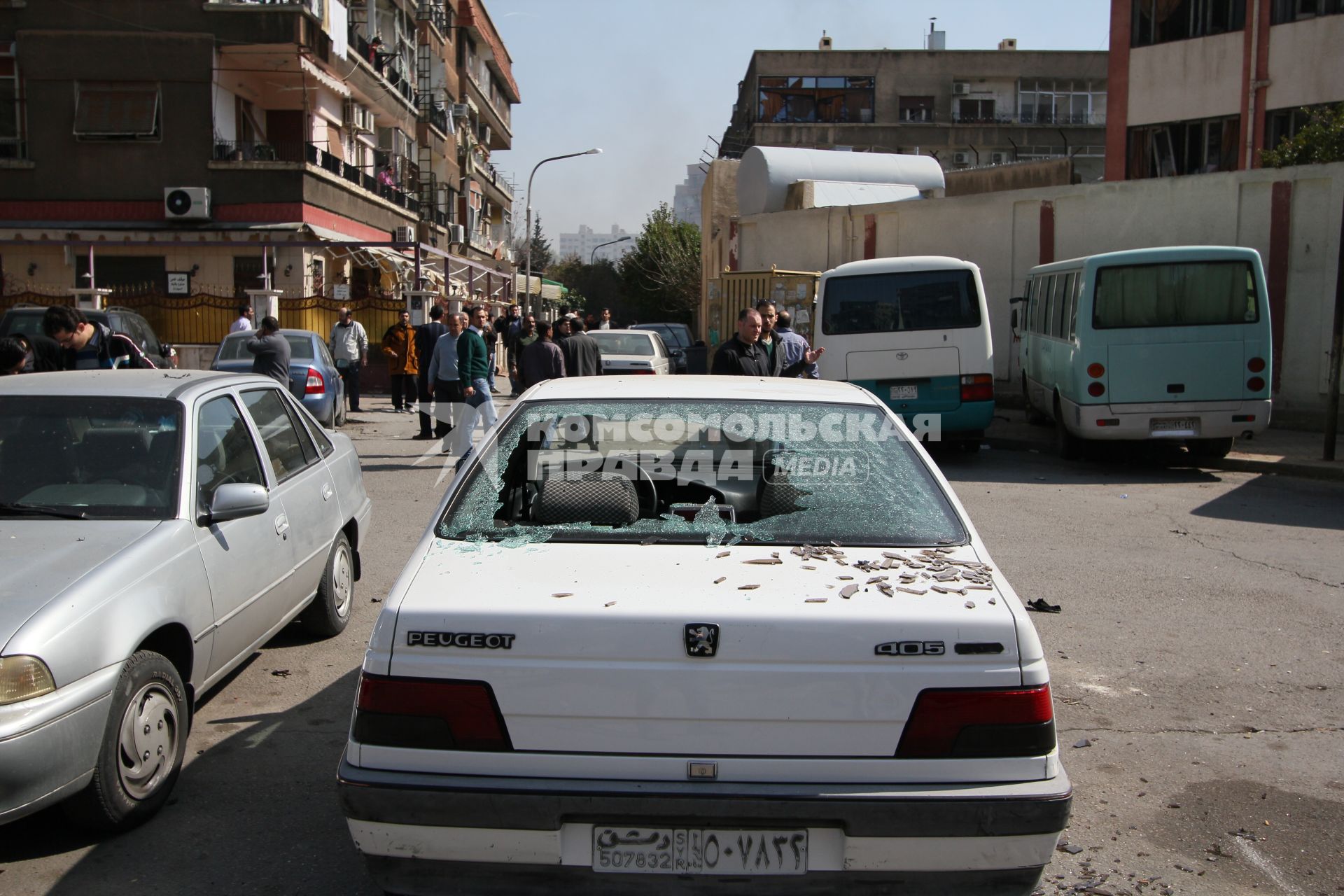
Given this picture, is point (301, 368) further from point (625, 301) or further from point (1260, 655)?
point (625, 301)

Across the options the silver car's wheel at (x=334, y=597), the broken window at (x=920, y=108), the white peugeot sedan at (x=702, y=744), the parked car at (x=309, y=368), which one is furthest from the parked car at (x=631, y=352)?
the broken window at (x=920, y=108)

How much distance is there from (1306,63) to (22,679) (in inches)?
1024

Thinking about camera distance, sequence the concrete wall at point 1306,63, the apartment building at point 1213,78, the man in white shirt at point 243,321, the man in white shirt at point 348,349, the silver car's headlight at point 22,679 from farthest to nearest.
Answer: the apartment building at point 1213,78 → the concrete wall at point 1306,63 → the man in white shirt at point 243,321 → the man in white shirt at point 348,349 → the silver car's headlight at point 22,679

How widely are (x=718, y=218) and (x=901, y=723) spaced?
28063mm

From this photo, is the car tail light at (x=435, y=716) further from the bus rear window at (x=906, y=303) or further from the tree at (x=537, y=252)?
the tree at (x=537, y=252)

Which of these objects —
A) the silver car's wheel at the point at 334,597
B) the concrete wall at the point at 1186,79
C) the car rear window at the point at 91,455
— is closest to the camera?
the car rear window at the point at 91,455

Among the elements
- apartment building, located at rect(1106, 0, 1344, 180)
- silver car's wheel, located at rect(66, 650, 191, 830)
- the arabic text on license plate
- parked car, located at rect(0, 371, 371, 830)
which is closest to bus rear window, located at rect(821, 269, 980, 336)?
parked car, located at rect(0, 371, 371, 830)

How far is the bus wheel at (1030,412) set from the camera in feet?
55.5

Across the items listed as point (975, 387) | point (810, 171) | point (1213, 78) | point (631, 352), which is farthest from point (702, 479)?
point (1213, 78)

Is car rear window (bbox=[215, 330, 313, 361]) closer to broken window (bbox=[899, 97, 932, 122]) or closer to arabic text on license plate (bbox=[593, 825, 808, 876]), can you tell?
arabic text on license plate (bbox=[593, 825, 808, 876])

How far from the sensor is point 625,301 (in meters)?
78.4

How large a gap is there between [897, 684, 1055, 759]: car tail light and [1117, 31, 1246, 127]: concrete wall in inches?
1005

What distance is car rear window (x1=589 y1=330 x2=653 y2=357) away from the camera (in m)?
19.4

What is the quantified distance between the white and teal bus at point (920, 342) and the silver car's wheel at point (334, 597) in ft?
28.5
